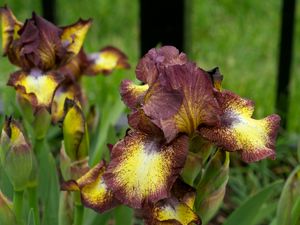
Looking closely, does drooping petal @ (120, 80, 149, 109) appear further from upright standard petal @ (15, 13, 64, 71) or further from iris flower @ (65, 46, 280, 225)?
upright standard petal @ (15, 13, 64, 71)

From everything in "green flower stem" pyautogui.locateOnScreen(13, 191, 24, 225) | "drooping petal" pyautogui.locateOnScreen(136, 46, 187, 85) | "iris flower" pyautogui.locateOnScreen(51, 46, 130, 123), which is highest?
"drooping petal" pyautogui.locateOnScreen(136, 46, 187, 85)

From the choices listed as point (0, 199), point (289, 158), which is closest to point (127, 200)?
point (0, 199)

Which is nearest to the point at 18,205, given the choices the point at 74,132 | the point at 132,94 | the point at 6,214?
the point at 6,214

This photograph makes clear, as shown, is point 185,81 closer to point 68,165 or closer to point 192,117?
point 192,117

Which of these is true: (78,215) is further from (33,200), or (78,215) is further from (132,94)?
(132,94)

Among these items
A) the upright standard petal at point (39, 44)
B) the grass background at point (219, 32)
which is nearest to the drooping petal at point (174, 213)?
the upright standard petal at point (39, 44)

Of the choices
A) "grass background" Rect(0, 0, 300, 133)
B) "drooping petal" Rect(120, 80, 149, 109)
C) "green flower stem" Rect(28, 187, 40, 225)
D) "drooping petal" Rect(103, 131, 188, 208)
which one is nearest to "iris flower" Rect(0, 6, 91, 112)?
"green flower stem" Rect(28, 187, 40, 225)
